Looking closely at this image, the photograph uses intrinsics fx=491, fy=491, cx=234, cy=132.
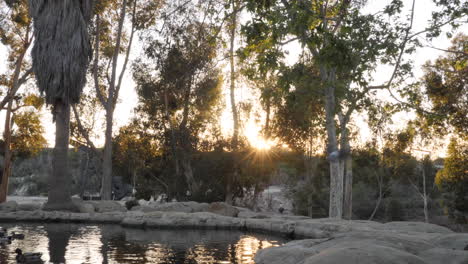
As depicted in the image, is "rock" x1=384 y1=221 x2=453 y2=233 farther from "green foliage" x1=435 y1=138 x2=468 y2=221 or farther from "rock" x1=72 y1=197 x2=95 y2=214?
"green foliage" x1=435 y1=138 x2=468 y2=221

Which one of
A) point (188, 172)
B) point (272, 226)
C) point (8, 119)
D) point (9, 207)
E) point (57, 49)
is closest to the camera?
point (272, 226)

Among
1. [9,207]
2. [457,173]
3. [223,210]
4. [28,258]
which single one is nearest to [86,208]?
[9,207]

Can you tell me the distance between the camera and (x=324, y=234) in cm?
1261

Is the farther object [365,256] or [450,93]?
[450,93]

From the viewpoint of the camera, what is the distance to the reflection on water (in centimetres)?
989

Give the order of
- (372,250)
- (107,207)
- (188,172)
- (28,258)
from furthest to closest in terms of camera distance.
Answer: (188,172) < (107,207) < (28,258) < (372,250)

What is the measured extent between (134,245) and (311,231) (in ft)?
15.3

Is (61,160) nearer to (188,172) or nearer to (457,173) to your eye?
(188,172)

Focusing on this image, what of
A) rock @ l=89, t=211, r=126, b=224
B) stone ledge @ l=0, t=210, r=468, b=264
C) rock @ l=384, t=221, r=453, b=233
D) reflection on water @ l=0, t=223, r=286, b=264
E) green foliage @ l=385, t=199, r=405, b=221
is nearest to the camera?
stone ledge @ l=0, t=210, r=468, b=264

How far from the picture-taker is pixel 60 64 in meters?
19.4

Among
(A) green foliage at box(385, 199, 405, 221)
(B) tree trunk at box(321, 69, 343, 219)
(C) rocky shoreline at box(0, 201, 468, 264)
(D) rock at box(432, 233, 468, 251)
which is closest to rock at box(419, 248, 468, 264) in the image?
(C) rocky shoreline at box(0, 201, 468, 264)

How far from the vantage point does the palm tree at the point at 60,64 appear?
63.7ft

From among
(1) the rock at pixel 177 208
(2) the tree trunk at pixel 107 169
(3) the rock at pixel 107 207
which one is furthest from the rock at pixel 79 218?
(2) the tree trunk at pixel 107 169

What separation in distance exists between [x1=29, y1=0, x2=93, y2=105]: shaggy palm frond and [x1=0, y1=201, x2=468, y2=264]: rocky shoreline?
4744 mm
